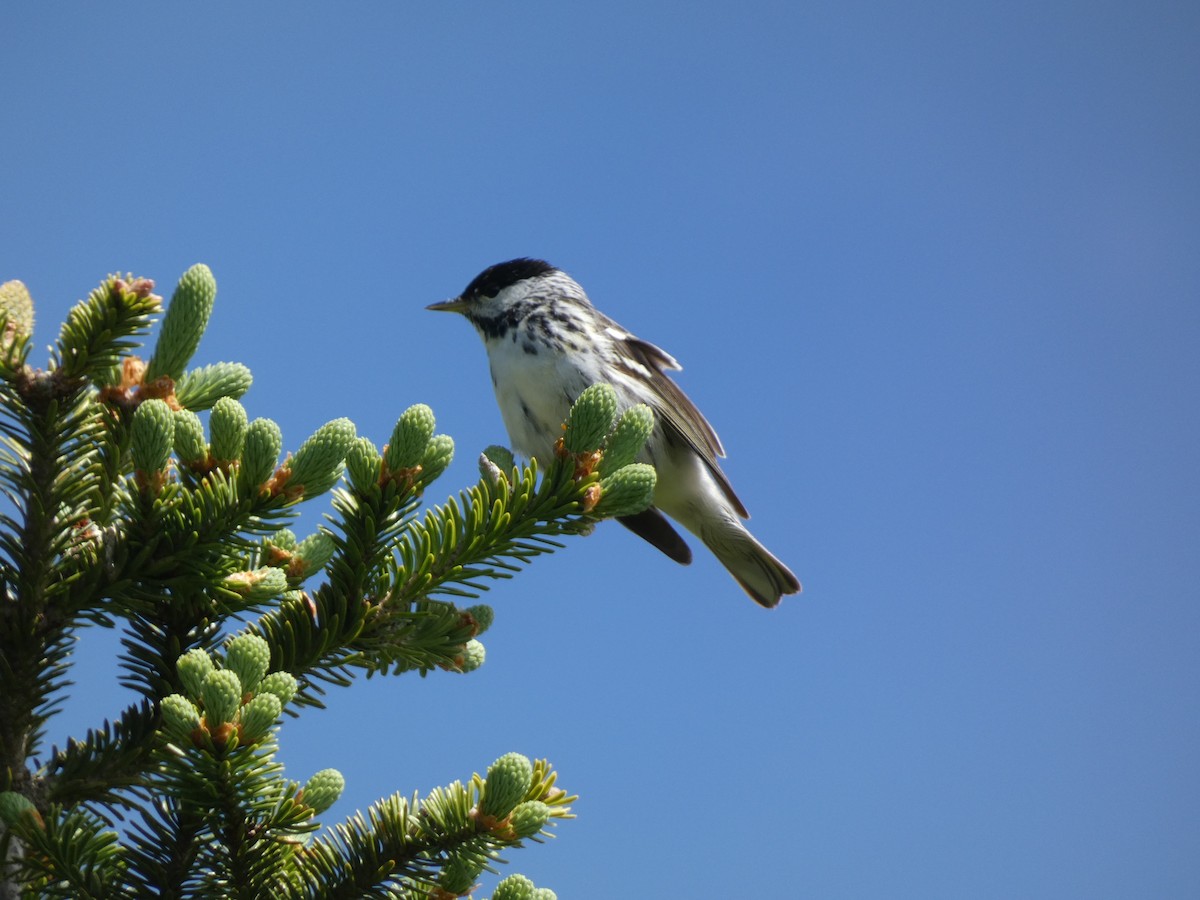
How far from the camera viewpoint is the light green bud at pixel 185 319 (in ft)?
5.61

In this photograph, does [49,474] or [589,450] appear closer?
[49,474]

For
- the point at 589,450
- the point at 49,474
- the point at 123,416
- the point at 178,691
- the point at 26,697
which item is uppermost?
the point at 589,450

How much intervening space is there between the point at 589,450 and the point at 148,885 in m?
1.04

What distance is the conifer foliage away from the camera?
1623mm

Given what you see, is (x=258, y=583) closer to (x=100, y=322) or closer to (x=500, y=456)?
(x=100, y=322)

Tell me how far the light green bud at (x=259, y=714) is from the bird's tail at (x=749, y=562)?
3.42 meters

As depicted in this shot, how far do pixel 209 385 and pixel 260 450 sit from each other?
1.04ft

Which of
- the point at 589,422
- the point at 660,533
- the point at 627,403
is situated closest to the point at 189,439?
the point at 589,422

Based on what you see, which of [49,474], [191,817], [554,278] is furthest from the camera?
[554,278]

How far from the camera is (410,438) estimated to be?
70.2 inches

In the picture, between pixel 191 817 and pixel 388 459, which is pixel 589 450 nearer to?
pixel 388 459

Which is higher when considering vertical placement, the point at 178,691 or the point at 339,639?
the point at 339,639

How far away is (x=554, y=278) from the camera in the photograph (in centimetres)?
555

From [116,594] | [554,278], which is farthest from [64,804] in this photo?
[554,278]
